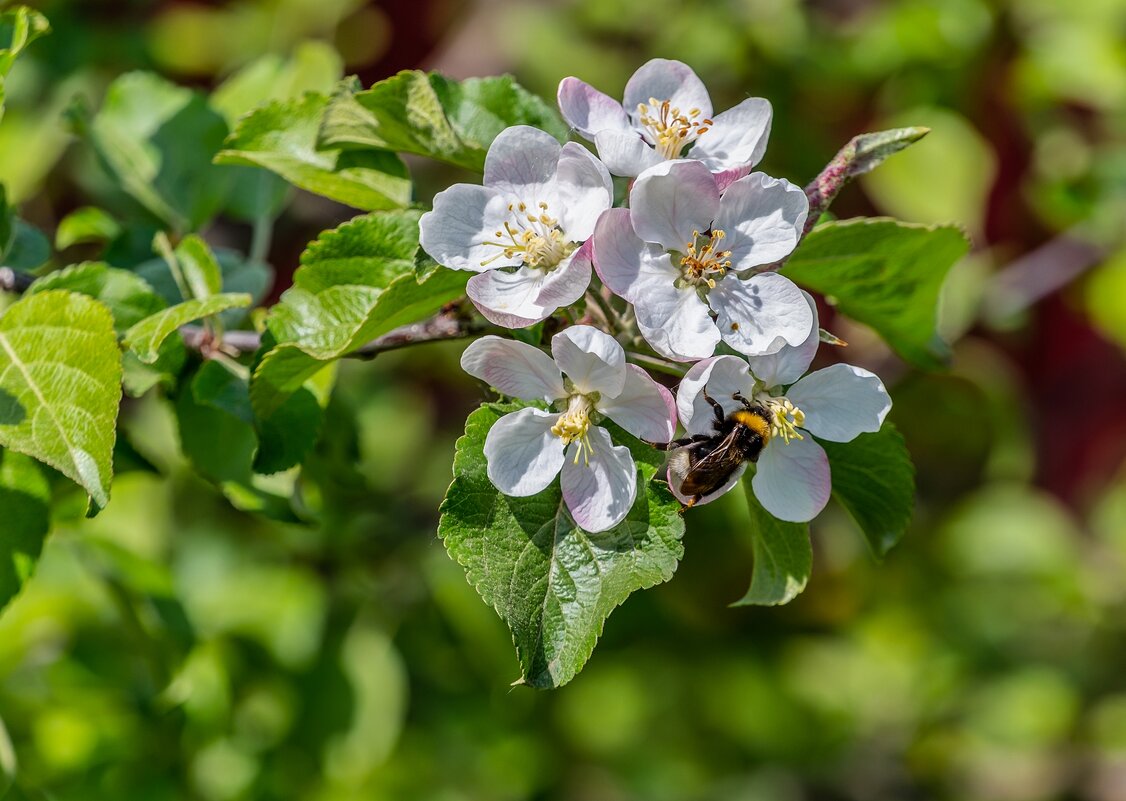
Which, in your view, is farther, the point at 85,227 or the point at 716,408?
the point at 85,227

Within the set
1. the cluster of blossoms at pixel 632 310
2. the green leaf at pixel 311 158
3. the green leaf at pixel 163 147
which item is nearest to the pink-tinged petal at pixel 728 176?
the cluster of blossoms at pixel 632 310

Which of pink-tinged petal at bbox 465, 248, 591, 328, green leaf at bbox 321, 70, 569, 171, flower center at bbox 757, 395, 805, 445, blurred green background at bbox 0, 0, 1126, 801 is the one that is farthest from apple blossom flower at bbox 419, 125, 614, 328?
blurred green background at bbox 0, 0, 1126, 801

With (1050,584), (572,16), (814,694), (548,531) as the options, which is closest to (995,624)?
(1050,584)

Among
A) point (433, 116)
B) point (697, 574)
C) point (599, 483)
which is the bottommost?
point (697, 574)

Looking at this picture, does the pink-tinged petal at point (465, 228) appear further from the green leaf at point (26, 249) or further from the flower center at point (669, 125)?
the green leaf at point (26, 249)

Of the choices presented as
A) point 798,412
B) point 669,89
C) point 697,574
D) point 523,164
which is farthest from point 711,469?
point 697,574

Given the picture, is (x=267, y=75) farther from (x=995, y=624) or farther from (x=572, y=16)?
(x=995, y=624)

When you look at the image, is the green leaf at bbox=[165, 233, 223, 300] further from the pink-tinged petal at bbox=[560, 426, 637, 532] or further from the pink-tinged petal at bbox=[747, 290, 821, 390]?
the pink-tinged petal at bbox=[747, 290, 821, 390]

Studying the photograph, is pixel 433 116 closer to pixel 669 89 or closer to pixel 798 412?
pixel 669 89
